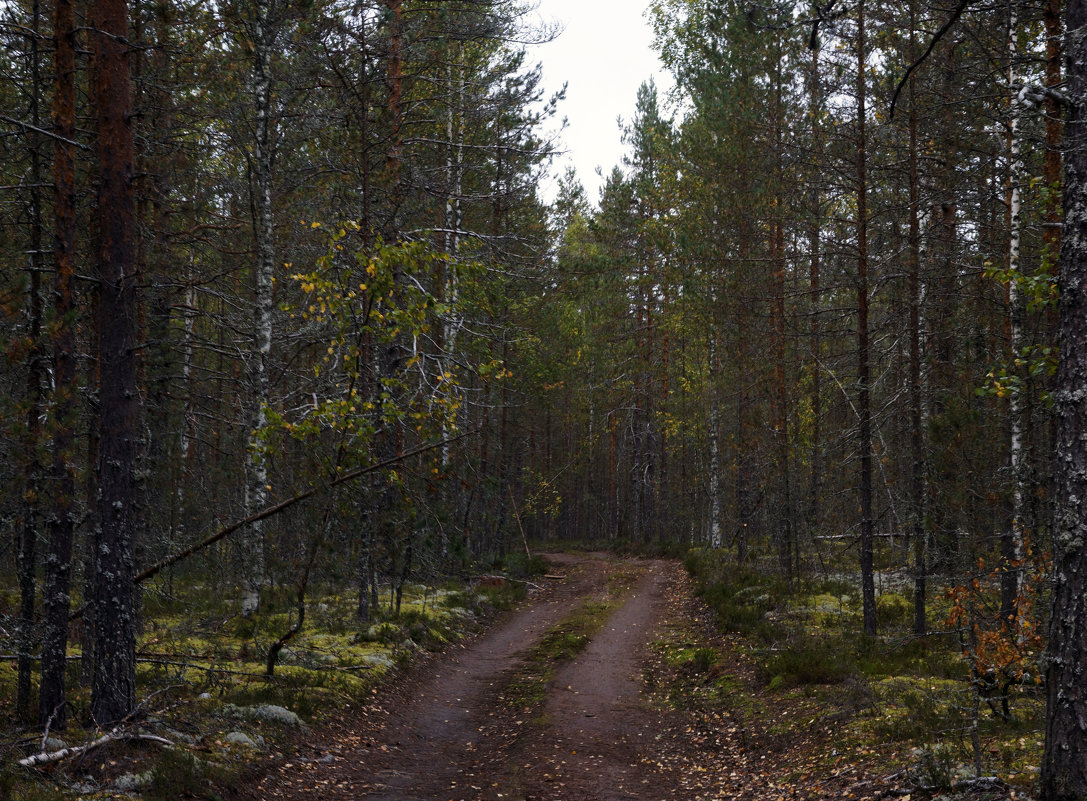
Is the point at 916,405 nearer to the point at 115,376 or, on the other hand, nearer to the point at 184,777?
the point at 184,777

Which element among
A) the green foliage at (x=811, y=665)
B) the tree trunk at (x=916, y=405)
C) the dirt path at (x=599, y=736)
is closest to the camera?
the dirt path at (x=599, y=736)

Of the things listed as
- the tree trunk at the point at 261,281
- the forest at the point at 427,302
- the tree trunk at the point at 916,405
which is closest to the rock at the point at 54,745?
the forest at the point at 427,302

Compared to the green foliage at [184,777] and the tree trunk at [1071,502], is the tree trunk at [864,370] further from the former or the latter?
the green foliage at [184,777]

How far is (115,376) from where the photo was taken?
263 inches

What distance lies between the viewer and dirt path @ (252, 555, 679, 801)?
288 inches

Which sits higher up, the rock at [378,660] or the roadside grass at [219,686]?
the roadside grass at [219,686]

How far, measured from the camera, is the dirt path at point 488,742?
24.0 ft

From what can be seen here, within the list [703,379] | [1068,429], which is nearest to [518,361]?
[703,379]

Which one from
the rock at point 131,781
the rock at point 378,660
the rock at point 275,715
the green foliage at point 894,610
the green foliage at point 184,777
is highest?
the rock at point 131,781

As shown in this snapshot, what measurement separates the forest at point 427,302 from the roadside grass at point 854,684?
0.50m

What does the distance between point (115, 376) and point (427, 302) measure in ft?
10.2

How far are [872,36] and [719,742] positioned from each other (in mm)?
10930

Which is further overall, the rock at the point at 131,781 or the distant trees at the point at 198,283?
the distant trees at the point at 198,283

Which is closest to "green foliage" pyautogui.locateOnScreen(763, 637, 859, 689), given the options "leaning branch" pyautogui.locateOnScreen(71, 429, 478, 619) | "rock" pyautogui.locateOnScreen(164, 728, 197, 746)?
"leaning branch" pyautogui.locateOnScreen(71, 429, 478, 619)
